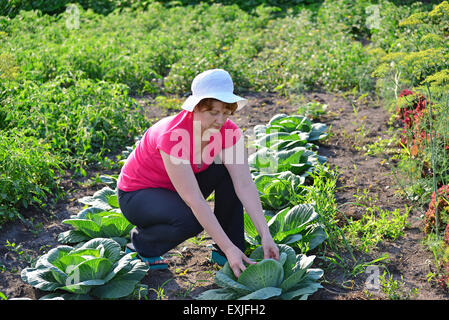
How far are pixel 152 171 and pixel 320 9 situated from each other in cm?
573

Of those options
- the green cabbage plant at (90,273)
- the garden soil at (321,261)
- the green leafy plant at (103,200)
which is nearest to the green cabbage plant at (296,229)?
the garden soil at (321,261)

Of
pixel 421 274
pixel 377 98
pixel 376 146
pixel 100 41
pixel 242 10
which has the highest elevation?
pixel 242 10

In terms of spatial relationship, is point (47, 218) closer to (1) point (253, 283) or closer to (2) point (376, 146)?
(1) point (253, 283)

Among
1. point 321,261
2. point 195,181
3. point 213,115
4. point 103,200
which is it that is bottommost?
point 321,261

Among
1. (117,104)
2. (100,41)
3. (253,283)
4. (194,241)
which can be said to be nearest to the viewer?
(253,283)

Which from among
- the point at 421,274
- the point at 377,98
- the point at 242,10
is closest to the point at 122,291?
the point at 421,274

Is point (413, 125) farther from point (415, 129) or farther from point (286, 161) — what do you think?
point (286, 161)

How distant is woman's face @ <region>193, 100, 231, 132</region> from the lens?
2.72 m

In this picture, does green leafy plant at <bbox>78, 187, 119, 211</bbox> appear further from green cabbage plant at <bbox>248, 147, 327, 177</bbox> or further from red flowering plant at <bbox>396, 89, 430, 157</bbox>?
red flowering plant at <bbox>396, 89, 430, 157</bbox>

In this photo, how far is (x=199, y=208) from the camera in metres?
2.73

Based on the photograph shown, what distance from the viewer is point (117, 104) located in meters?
5.08

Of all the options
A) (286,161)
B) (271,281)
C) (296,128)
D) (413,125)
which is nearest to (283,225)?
(271,281)

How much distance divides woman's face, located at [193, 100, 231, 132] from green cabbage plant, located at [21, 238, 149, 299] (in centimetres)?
82

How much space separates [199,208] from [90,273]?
635mm
